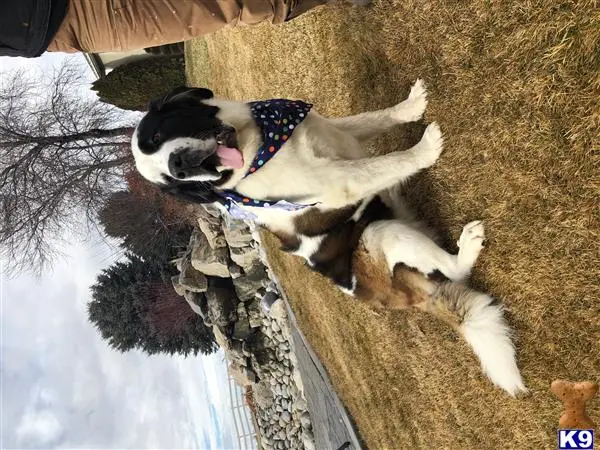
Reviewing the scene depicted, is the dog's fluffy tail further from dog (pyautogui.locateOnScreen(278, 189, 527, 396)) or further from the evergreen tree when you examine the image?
the evergreen tree

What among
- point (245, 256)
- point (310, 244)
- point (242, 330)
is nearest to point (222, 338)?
point (242, 330)

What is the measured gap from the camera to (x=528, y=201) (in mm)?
3441

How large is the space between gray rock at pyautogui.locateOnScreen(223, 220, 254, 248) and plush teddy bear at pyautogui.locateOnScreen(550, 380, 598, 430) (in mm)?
8748

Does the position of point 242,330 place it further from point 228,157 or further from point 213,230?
point 228,157

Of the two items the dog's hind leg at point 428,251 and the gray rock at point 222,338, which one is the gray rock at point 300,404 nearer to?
the gray rock at point 222,338

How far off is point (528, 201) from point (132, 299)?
19.3m

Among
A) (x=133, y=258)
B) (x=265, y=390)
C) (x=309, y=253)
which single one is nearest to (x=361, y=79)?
(x=309, y=253)

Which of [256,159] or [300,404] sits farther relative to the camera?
[300,404]

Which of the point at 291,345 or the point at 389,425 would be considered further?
the point at 291,345

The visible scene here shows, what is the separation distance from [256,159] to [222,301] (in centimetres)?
1000

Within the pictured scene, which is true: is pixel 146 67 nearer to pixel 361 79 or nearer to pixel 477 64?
pixel 361 79

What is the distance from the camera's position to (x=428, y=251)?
3654mm

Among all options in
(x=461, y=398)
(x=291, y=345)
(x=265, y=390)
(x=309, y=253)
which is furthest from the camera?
(x=265, y=390)

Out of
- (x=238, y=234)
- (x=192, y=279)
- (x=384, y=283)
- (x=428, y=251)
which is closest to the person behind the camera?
(x=428, y=251)
